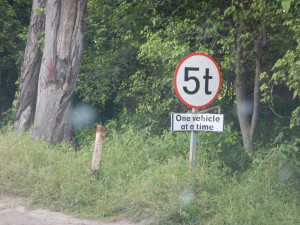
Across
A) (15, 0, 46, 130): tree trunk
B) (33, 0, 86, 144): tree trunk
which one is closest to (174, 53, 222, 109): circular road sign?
(33, 0, 86, 144): tree trunk

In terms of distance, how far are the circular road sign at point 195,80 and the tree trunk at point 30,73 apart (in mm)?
7234

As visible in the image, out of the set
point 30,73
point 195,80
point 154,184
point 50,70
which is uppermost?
point 30,73

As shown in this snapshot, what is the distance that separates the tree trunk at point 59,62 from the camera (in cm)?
1164

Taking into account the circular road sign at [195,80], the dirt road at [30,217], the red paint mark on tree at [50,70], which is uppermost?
the red paint mark on tree at [50,70]

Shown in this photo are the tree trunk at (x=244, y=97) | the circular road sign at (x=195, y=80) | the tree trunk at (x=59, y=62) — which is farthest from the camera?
the tree trunk at (x=59, y=62)

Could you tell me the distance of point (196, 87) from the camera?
26.2 ft

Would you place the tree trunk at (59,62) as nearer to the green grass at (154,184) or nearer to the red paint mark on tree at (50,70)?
the red paint mark on tree at (50,70)

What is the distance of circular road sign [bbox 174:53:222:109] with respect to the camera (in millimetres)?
7953

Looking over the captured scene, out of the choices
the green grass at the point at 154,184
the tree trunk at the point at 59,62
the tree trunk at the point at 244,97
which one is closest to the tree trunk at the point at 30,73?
the tree trunk at the point at 59,62

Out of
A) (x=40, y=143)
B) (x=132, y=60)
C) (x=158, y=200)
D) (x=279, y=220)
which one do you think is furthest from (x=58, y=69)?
(x=279, y=220)

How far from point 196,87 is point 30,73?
7.53 metres

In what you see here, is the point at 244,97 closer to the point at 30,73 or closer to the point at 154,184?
the point at 154,184

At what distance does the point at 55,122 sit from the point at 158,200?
15.3 feet

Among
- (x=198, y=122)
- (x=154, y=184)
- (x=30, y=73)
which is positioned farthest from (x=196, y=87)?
(x=30, y=73)
